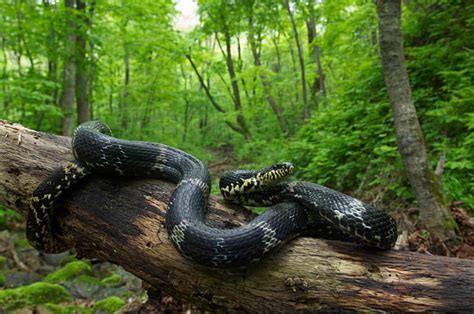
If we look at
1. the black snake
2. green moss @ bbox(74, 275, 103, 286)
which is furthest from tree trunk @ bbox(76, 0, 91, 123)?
the black snake

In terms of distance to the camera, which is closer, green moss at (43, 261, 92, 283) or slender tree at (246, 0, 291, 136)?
green moss at (43, 261, 92, 283)

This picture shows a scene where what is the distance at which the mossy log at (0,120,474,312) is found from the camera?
8.38 feet

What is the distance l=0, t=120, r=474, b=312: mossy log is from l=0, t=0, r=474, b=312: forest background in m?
2.54

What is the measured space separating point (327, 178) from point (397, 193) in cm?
172

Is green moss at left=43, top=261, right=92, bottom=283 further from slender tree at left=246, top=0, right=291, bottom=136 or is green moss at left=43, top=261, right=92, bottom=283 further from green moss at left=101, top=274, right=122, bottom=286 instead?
slender tree at left=246, top=0, right=291, bottom=136

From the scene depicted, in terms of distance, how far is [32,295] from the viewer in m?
6.95

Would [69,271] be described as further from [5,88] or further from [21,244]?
[5,88]

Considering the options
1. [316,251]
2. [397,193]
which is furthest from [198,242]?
[397,193]

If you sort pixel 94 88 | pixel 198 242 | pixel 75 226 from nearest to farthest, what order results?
1. pixel 198 242
2. pixel 75 226
3. pixel 94 88

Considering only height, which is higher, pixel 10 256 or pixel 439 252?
pixel 439 252

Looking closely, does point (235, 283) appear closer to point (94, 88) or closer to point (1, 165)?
point (1, 165)

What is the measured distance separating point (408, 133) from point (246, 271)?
3.13 meters

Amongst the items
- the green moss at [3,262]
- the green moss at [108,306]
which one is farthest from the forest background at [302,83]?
the green moss at [108,306]

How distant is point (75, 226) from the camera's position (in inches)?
131
